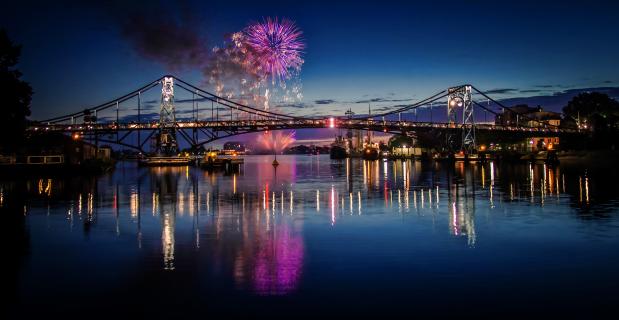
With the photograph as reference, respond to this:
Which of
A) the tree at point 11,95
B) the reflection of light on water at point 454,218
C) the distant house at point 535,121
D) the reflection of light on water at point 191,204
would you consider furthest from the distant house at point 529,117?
the reflection of light on water at point 454,218

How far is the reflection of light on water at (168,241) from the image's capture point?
1268 centimetres

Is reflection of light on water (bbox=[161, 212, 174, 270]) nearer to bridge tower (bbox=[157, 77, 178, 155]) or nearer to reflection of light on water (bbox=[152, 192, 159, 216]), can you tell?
reflection of light on water (bbox=[152, 192, 159, 216])

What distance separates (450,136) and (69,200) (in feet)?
387

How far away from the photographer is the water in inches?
370

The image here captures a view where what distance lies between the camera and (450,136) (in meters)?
137

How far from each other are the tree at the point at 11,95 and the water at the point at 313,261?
24.5 meters

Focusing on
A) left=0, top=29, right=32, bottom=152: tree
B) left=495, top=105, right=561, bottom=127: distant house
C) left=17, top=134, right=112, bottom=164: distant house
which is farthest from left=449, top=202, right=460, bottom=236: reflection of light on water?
left=495, top=105, right=561, bottom=127: distant house

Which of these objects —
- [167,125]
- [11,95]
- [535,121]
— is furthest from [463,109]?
[11,95]

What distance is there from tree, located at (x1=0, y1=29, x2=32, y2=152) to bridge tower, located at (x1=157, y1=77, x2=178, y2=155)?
7559cm

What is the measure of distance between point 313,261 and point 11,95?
4106 cm

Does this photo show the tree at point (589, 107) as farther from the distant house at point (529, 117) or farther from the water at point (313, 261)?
the water at point (313, 261)

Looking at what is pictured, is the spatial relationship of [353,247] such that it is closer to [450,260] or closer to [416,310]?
[450,260]

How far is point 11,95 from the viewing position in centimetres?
4550

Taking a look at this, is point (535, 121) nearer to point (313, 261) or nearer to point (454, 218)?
point (454, 218)
